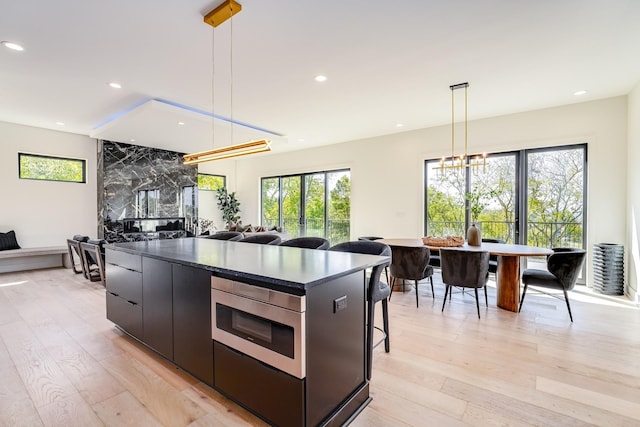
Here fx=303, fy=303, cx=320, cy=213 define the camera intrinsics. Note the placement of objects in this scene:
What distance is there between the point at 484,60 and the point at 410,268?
2.56m

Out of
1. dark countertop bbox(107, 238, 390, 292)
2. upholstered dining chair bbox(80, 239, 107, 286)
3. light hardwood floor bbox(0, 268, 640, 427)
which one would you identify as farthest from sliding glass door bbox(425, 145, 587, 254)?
upholstered dining chair bbox(80, 239, 107, 286)

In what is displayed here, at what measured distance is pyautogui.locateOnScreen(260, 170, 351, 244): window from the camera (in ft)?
25.3

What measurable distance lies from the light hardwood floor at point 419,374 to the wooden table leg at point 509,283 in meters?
0.18

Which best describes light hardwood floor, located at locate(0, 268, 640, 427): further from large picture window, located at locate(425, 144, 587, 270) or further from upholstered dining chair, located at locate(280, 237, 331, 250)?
large picture window, located at locate(425, 144, 587, 270)

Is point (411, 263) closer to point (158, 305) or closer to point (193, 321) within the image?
point (193, 321)


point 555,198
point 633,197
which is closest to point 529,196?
point 555,198

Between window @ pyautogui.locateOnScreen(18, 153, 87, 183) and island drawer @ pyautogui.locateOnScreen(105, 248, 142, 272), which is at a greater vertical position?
window @ pyautogui.locateOnScreen(18, 153, 87, 183)

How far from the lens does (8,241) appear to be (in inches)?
229

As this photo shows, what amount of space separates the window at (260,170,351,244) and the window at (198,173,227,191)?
57.6 inches

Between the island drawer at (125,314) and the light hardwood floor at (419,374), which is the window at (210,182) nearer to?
the light hardwood floor at (419,374)

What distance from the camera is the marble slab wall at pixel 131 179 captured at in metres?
6.94

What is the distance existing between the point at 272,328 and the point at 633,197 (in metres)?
5.29

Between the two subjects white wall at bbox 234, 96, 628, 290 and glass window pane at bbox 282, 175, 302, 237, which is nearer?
white wall at bbox 234, 96, 628, 290

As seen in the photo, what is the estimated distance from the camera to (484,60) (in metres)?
3.38
